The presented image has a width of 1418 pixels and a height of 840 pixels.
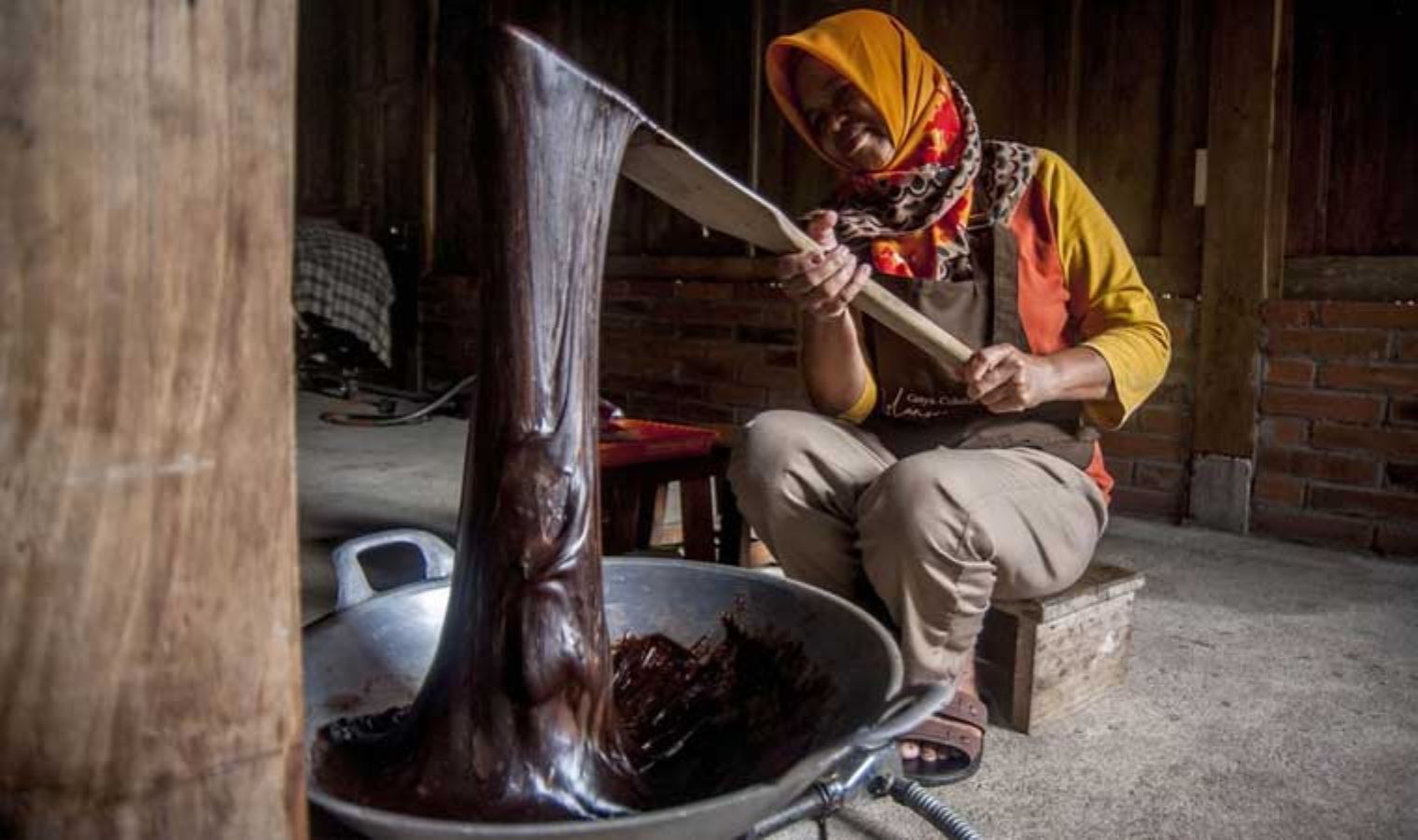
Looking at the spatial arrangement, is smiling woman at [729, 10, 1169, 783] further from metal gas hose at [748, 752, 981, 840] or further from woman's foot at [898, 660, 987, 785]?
metal gas hose at [748, 752, 981, 840]

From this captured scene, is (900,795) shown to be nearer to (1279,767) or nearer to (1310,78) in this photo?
(1279,767)

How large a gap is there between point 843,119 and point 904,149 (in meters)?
0.12

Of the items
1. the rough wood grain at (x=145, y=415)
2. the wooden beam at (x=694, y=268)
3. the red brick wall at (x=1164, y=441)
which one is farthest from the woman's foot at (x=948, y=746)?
the wooden beam at (x=694, y=268)

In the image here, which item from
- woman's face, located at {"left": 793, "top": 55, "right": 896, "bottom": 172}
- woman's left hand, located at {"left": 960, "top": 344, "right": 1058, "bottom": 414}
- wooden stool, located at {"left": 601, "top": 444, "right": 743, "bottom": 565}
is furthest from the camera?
wooden stool, located at {"left": 601, "top": 444, "right": 743, "bottom": 565}

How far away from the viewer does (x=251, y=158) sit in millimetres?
542

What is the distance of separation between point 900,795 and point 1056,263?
0.95 m

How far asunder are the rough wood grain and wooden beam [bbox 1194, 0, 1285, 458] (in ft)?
10.7

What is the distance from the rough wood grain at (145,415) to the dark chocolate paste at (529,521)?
244 millimetres

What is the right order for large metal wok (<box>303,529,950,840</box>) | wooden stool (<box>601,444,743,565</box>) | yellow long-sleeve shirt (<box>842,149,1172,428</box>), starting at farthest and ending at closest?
Answer: 1. wooden stool (<box>601,444,743,565</box>)
2. yellow long-sleeve shirt (<box>842,149,1172,428</box>)
3. large metal wok (<box>303,529,950,840</box>)

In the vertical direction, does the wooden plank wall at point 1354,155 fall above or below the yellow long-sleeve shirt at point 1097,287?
above

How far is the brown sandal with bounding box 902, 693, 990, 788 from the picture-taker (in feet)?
5.39

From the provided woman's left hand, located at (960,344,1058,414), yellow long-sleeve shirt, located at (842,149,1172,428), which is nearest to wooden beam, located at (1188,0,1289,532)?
yellow long-sleeve shirt, located at (842,149,1172,428)

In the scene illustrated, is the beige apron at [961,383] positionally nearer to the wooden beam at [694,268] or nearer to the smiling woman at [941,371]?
the smiling woman at [941,371]

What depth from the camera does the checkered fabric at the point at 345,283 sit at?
19.2ft
